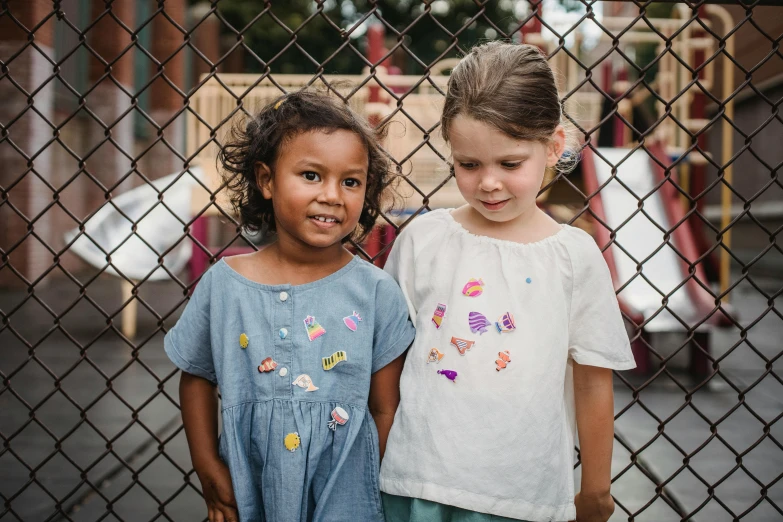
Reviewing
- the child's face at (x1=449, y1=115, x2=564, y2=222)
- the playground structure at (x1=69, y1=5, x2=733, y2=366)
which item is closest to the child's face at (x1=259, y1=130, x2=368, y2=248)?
the child's face at (x1=449, y1=115, x2=564, y2=222)

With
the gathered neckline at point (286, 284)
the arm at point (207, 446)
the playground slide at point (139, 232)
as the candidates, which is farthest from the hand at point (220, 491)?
the playground slide at point (139, 232)

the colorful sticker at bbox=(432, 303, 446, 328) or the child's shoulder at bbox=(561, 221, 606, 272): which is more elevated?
the child's shoulder at bbox=(561, 221, 606, 272)

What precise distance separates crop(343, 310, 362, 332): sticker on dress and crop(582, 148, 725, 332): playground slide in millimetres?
3666

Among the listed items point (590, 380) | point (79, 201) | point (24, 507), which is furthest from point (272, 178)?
point (79, 201)

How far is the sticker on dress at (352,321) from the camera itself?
155cm

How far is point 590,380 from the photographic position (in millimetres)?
1554

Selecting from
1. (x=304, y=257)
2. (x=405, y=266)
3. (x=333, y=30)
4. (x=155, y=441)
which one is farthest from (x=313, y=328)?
(x=333, y=30)

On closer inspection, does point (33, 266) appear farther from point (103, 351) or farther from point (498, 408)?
point (498, 408)

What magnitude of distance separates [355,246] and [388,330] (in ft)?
1.18

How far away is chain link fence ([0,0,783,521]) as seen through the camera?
77.3 inches

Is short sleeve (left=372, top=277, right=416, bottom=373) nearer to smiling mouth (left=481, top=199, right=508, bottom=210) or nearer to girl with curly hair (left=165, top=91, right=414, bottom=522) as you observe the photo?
girl with curly hair (left=165, top=91, right=414, bottom=522)

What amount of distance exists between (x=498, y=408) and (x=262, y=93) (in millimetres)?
5447

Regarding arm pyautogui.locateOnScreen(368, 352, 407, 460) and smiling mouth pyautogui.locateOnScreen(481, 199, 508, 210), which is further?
arm pyautogui.locateOnScreen(368, 352, 407, 460)

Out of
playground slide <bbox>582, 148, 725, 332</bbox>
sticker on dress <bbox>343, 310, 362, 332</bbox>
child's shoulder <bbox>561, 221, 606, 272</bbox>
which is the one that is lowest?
playground slide <bbox>582, 148, 725, 332</bbox>
